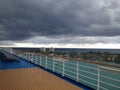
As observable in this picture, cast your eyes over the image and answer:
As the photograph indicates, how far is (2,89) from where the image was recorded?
3316 millimetres

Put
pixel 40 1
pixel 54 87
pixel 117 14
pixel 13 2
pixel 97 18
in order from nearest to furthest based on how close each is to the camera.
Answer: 1. pixel 54 87
2. pixel 40 1
3. pixel 13 2
4. pixel 117 14
5. pixel 97 18

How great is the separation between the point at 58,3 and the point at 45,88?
149 inches

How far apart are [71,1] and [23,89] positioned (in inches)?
181

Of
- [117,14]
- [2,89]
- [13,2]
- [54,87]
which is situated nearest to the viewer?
[2,89]

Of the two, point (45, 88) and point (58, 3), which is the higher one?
point (58, 3)

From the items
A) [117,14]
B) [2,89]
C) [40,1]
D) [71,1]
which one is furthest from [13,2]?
[117,14]

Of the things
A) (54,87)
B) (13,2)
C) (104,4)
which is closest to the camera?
(54,87)

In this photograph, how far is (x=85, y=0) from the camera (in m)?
6.09

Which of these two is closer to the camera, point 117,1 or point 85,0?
point 85,0

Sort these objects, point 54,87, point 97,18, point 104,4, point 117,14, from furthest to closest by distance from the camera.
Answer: point 97,18 → point 117,14 → point 104,4 → point 54,87

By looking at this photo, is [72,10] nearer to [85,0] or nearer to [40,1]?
[85,0]

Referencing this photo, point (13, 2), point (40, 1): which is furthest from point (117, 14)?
point (13, 2)

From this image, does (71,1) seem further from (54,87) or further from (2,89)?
(2,89)

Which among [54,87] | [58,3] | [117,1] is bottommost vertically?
[54,87]
